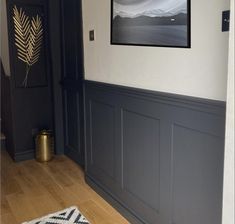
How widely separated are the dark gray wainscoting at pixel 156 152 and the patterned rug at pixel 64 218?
0.99 feet

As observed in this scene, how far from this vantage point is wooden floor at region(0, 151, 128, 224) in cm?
233

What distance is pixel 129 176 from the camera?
2230 millimetres

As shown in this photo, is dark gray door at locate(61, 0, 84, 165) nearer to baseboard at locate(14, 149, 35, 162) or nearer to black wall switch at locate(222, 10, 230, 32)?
baseboard at locate(14, 149, 35, 162)

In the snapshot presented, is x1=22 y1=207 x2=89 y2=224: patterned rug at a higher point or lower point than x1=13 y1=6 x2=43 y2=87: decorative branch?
lower

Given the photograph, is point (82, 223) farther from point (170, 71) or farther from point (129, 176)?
point (170, 71)

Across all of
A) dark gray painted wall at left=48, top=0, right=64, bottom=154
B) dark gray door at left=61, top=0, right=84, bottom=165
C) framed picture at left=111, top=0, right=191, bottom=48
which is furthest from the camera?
dark gray painted wall at left=48, top=0, right=64, bottom=154

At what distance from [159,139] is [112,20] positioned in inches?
37.4

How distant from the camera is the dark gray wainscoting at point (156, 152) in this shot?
155cm

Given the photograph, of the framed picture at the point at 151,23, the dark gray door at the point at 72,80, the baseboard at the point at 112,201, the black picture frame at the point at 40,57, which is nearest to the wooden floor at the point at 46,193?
the baseboard at the point at 112,201

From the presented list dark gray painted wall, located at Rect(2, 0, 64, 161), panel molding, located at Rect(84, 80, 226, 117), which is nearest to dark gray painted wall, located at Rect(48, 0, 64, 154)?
dark gray painted wall, located at Rect(2, 0, 64, 161)

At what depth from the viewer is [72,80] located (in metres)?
3.23

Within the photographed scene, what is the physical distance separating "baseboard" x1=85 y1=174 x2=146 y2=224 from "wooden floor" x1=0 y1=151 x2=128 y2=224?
0.11ft

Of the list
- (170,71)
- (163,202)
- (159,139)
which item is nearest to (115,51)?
(170,71)

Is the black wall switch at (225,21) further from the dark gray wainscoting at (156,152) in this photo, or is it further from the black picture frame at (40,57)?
the black picture frame at (40,57)
